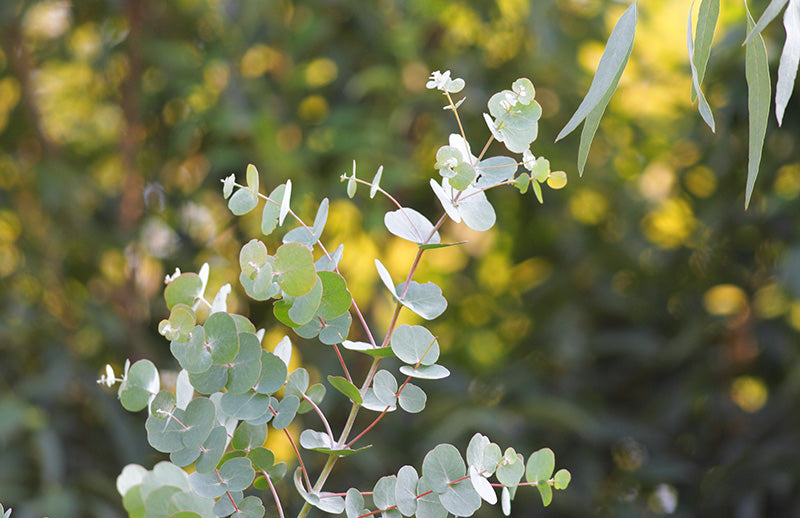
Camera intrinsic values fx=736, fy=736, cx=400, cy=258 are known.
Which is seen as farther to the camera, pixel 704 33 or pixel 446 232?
pixel 446 232

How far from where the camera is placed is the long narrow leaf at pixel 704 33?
294 millimetres

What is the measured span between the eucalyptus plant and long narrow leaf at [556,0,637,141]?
4cm

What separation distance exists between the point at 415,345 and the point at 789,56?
183 millimetres

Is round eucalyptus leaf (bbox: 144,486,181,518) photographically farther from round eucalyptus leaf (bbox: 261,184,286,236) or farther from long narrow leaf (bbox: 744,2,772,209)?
long narrow leaf (bbox: 744,2,772,209)

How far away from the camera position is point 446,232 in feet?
4.12

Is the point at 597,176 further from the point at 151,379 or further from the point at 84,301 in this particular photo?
the point at 151,379

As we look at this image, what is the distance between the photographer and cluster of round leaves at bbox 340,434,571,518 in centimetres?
23

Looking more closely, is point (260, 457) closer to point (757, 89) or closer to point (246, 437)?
point (246, 437)

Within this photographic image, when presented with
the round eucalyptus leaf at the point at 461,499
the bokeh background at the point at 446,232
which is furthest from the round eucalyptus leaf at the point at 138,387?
the bokeh background at the point at 446,232

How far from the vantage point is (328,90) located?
123cm

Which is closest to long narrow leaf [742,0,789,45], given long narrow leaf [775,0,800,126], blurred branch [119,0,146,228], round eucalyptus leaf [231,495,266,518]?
long narrow leaf [775,0,800,126]

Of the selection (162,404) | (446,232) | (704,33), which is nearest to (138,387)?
(162,404)

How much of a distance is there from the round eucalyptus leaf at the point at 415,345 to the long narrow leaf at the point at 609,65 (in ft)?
0.30

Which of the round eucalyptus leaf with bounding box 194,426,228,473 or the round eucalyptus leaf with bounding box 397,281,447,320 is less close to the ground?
the round eucalyptus leaf with bounding box 397,281,447,320
